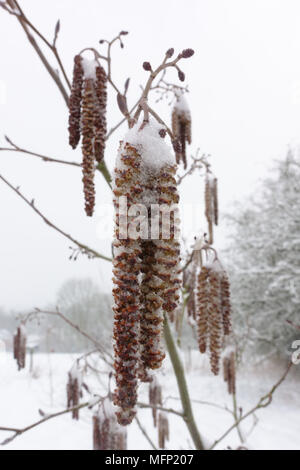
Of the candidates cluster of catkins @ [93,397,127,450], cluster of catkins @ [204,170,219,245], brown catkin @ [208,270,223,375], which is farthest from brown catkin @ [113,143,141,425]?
cluster of catkins @ [204,170,219,245]

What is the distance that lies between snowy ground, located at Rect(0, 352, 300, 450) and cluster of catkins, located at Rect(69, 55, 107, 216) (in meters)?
2.44

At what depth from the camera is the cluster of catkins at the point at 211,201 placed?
1863 millimetres

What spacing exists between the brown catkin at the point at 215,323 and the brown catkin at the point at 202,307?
13 mm

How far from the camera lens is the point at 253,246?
30.1 feet

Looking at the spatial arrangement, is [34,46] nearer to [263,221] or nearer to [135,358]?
[135,358]

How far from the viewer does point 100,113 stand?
0.81 m

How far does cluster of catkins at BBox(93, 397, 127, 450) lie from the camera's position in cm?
148

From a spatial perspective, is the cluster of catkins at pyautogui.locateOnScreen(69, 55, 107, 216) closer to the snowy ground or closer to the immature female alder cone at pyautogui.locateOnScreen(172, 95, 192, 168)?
the immature female alder cone at pyautogui.locateOnScreen(172, 95, 192, 168)

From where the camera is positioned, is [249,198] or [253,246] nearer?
[253,246]

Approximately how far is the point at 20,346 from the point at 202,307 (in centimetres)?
146

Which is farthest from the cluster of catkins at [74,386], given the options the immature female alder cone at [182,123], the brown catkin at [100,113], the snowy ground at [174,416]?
the brown catkin at [100,113]

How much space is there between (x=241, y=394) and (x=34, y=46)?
8425mm

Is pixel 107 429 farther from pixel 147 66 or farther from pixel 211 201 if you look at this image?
pixel 147 66
